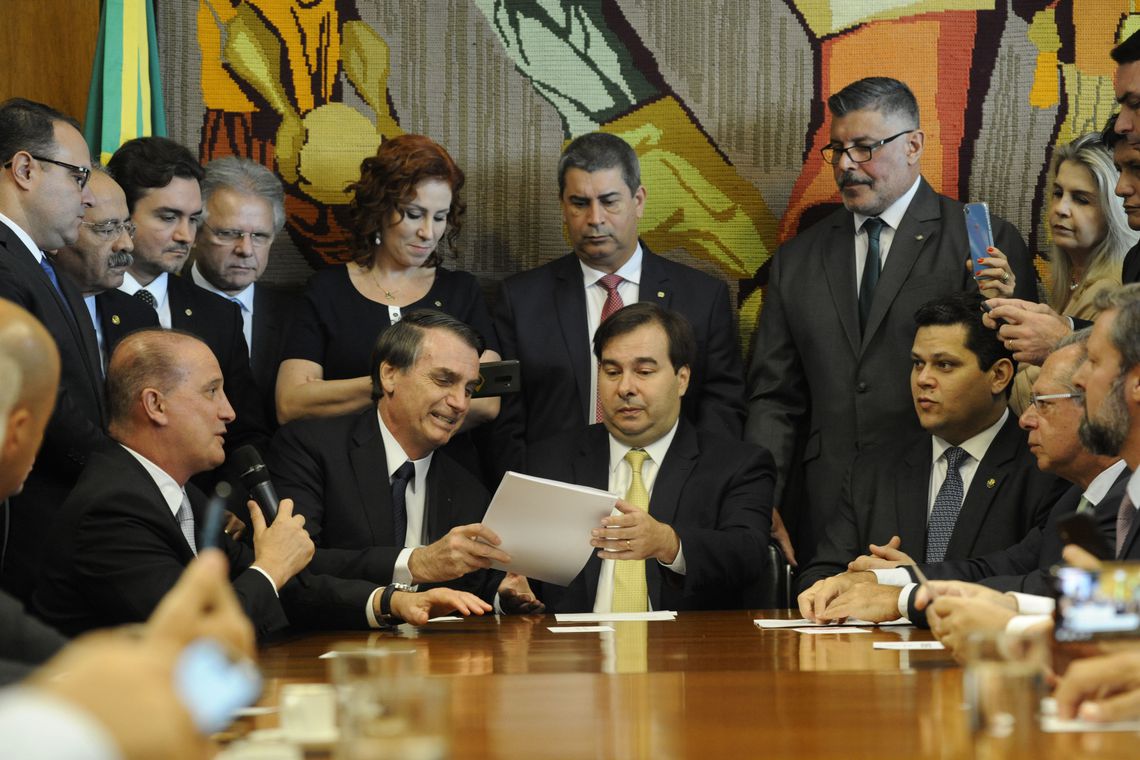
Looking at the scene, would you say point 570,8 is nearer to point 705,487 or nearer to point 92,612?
point 705,487

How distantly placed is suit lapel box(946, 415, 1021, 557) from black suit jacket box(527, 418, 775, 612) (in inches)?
23.6

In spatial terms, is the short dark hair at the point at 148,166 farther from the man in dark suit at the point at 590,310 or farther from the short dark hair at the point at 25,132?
the man in dark suit at the point at 590,310

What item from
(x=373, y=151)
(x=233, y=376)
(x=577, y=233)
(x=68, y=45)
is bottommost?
(x=233, y=376)

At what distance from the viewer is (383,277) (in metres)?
5.24

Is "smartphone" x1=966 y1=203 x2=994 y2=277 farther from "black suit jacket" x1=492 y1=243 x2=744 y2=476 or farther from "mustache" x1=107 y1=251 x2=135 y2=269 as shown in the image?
"mustache" x1=107 y1=251 x2=135 y2=269

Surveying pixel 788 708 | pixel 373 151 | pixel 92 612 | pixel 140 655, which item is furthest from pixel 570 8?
pixel 140 655

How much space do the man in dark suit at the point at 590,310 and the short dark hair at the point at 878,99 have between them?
0.79 m

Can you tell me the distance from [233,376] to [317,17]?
194cm

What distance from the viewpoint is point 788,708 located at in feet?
7.41

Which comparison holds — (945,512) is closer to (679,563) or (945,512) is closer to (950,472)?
(950,472)

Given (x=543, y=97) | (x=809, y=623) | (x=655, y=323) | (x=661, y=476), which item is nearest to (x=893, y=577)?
(x=809, y=623)

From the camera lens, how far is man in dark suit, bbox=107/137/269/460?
489 cm

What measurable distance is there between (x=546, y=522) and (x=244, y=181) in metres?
2.14

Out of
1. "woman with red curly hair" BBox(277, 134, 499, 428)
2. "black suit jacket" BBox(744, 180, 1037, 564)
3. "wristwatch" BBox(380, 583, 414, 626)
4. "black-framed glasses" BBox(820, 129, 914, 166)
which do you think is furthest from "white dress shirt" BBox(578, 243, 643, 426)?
"wristwatch" BBox(380, 583, 414, 626)
